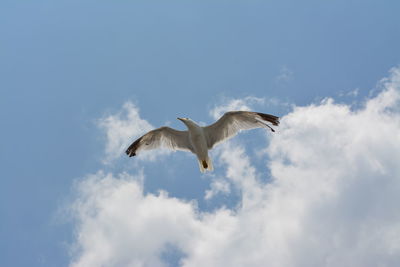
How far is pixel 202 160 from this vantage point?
907 inches

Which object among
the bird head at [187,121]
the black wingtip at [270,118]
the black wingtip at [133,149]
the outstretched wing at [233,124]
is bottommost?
the black wingtip at [270,118]

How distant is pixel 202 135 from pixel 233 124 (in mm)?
1582

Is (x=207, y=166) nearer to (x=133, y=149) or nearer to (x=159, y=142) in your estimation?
(x=159, y=142)

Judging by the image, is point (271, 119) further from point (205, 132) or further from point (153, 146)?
point (153, 146)

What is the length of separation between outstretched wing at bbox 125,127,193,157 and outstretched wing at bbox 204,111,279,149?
133 cm

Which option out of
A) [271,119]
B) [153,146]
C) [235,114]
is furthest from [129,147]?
[271,119]

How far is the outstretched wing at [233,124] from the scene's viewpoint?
22.2 metres

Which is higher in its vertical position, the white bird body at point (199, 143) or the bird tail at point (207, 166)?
the white bird body at point (199, 143)

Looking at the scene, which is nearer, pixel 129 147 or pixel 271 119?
pixel 271 119

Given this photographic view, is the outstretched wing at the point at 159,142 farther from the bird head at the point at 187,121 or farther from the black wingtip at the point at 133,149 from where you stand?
the bird head at the point at 187,121

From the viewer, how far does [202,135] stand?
22766mm

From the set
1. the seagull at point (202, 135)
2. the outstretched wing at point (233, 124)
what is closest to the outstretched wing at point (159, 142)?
the seagull at point (202, 135)

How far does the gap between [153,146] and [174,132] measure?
1.41 m

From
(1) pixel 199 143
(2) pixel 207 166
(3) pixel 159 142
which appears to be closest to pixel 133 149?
(3) pixel 159 142
